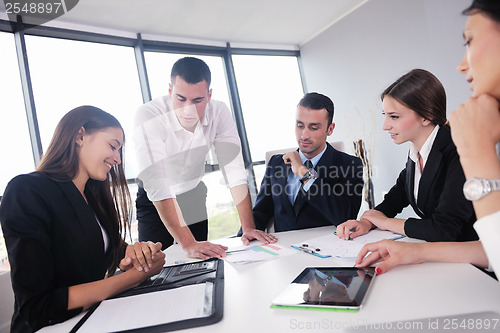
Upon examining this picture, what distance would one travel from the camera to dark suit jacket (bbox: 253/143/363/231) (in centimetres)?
186

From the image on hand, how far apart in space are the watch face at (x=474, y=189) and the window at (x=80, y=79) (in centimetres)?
327

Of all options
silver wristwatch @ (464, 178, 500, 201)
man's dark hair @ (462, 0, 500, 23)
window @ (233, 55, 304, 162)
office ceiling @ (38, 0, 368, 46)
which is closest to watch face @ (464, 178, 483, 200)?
silver wristwatch @ (464, 178, 500, 201)

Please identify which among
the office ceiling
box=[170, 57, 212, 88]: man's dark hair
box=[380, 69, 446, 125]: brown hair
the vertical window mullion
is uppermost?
the office ceiling

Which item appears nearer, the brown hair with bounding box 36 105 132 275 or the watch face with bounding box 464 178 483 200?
the watch face with bounding box 464 178 483 200

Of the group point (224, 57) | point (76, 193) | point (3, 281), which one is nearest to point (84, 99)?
point (224, 57)

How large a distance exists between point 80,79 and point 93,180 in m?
2.66

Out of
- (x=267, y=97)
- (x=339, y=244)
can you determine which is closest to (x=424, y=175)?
(x=339, y=244)

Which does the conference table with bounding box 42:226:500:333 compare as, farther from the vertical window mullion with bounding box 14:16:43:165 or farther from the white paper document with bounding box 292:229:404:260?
the vertical window mullion with bounding box 14:16:43:165

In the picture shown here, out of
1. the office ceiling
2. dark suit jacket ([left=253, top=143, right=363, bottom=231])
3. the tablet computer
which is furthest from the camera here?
the office ceiling

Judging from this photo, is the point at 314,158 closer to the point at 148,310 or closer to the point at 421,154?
the point at 421,154

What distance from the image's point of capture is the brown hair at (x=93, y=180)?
131 centimetres

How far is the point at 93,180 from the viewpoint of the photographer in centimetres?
154

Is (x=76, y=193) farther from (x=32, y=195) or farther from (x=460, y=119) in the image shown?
(x=460, y=119)

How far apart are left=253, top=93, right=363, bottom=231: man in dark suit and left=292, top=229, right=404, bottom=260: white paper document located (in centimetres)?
33
